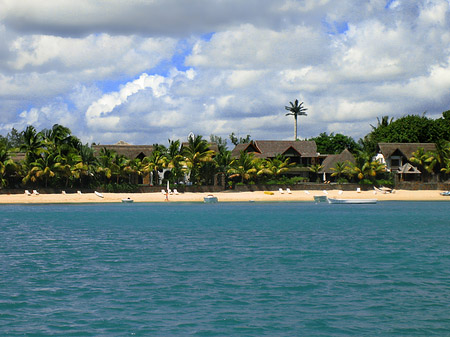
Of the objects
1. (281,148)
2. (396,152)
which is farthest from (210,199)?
(396,152)

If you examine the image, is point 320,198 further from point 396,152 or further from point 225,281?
point 225,281

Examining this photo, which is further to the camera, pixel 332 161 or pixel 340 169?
pixel 332 161

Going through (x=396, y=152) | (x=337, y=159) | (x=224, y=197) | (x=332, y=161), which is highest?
(x=396, y=152)

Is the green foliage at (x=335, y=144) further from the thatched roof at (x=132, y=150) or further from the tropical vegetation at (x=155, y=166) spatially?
the thatched roof at (x=132, y=150)

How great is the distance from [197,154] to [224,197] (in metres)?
6.80

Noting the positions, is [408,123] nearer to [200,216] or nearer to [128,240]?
[200,216]

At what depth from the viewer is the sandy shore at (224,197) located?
65.1 m

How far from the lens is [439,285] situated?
61.6 feet

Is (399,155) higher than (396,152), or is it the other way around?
(396,152)

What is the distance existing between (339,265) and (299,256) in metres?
2.86

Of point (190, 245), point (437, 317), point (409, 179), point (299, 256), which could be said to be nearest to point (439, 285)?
point (437, 317)

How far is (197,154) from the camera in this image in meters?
71.2

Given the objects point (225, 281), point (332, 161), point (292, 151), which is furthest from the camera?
point (292, 151)

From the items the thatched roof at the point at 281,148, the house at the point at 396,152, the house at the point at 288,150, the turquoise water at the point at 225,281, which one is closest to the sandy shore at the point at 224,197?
the house at the point at 396,152
